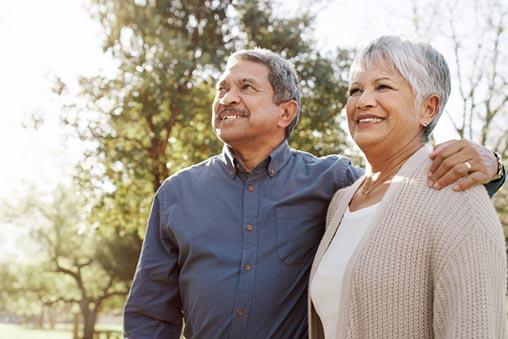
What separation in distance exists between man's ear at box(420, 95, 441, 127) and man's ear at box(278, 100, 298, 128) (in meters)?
0.95

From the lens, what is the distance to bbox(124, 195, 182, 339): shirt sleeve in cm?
309

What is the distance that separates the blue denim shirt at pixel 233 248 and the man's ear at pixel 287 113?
0.45 feet

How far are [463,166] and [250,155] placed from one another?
1231 millimetres

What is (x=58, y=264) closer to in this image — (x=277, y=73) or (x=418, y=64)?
(x=277, y=73)

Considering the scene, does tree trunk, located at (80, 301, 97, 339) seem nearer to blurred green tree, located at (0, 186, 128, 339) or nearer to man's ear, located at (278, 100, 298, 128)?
blurred green tree, located at (0, 186, 128, 339)

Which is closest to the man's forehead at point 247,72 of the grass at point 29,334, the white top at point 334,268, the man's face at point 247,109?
the man's face at point 247,109

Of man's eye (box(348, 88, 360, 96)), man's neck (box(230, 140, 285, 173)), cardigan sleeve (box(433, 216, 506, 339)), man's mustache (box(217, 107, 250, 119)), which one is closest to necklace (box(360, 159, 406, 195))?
man's eye (box(348, 88, 360, 96))

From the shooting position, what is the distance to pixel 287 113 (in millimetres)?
3361

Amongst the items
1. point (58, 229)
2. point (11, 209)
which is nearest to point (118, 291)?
point (58, 229)

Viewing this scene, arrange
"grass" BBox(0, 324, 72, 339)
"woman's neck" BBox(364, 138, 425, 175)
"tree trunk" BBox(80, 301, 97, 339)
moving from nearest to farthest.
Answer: "woman's neck" BBox(364, 138, 425, 175) → "tree trunk" BBox(80, 301, 97, 339) → "grass" BBox(0, 324, 72, 339)

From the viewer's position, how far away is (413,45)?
243 cm

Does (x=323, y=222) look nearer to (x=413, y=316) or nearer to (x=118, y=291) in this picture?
(x=413, y=316)

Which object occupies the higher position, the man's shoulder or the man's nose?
the man's nose

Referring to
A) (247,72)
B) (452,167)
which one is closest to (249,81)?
(247,72)
